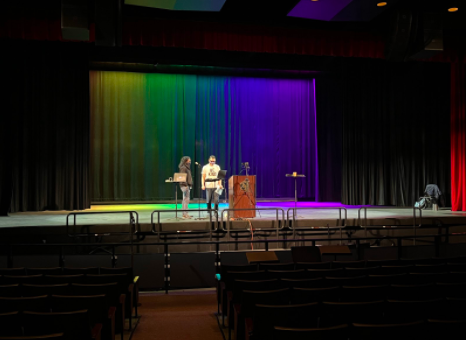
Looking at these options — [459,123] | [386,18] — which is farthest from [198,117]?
[459,123]

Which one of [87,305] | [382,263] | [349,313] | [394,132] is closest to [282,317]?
[349,313]

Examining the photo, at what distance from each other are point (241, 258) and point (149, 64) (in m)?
11.5

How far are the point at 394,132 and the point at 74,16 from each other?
38.8 feet

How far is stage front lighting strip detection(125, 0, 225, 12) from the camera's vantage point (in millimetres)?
11180

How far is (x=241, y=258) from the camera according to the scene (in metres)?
7.94

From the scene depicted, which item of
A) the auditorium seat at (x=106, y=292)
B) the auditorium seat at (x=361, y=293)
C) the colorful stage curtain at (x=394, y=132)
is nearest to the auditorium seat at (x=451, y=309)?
the auditorium seat at (x=361, y=293)

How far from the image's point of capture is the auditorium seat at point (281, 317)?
3.68 metres

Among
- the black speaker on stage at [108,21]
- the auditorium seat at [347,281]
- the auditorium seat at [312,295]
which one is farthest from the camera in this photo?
the black speaker on stage at [108,21]

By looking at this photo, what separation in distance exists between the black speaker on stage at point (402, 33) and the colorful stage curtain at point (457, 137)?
416cm

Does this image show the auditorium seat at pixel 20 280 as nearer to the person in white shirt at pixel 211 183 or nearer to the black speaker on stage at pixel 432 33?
the person in white shirt at pixel 211 183

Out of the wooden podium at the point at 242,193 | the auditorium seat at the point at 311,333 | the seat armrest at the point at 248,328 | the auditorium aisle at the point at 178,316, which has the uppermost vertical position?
the wooden podium at the point at 242,193

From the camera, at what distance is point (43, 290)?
4.69 metres

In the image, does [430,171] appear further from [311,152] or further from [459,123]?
[311,152]

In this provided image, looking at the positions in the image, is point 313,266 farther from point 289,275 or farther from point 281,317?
Result: point 281,317
